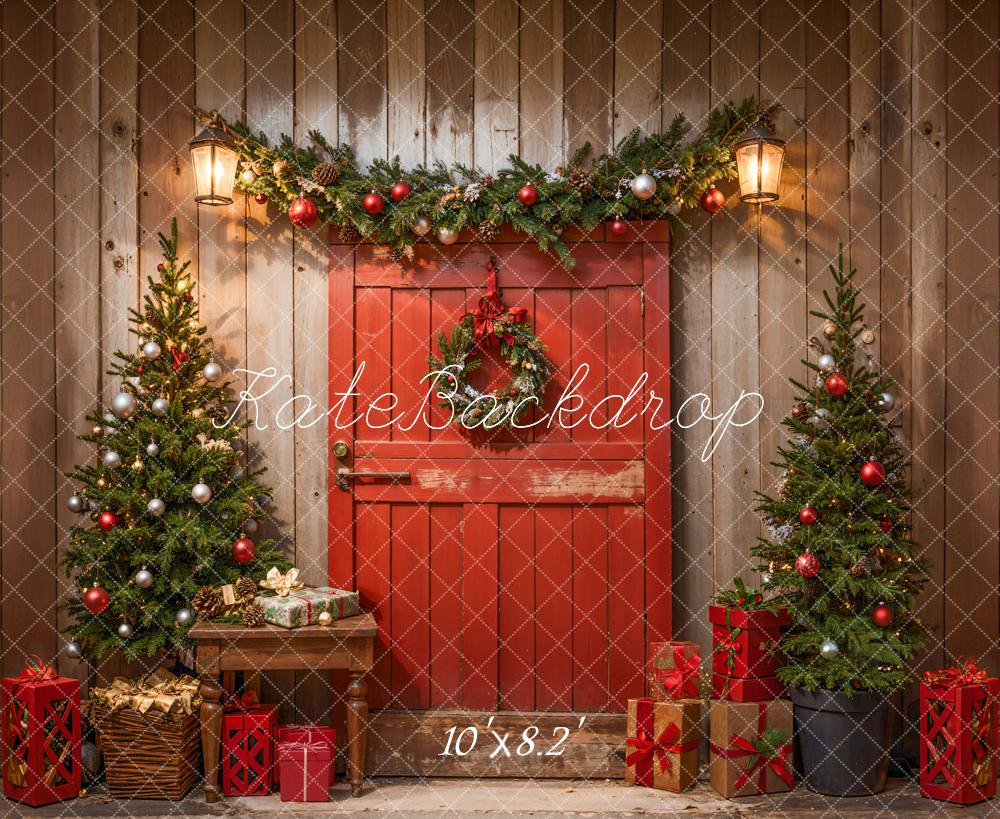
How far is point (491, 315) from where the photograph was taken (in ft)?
12.0

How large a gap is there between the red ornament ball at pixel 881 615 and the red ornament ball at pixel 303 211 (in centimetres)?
239

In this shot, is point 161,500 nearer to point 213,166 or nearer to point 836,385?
point 213,166

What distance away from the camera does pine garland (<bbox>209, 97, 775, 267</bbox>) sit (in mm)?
3590

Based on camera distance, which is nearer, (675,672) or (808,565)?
(808,565)

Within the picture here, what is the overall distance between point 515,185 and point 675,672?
1815 mm

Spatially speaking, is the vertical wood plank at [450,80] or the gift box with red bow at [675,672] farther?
the vertical wood plank at [450,80]

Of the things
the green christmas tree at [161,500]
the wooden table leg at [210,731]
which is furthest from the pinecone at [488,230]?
the wooden table leg at [210,731]

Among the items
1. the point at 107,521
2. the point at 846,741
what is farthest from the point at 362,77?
the point at 846,741

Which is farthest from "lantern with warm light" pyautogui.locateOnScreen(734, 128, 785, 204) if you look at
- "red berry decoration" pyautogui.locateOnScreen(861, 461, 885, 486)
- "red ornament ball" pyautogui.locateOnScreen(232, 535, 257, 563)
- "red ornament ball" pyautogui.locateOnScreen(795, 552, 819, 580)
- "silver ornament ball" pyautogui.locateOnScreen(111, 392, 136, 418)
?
"silver ornament ball" pyautogui.locateOnScreen(111, 392, 136, 418)

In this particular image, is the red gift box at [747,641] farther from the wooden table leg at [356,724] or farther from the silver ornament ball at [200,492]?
the silver ornament ball at [200,492]

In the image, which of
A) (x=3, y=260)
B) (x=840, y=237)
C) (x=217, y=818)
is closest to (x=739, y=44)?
(x=840, y=237)

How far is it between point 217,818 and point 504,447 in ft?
5.17

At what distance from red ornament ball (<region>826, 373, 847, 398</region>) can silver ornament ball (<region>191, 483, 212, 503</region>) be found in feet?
7.11

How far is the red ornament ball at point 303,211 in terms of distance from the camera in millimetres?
3613
